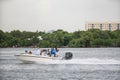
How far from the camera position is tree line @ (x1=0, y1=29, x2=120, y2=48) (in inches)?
2943

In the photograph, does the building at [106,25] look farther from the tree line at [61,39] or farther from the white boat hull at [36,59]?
the white boat hull at [36,59]

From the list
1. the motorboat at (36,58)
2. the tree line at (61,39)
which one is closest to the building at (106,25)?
the tree line at (61,39)

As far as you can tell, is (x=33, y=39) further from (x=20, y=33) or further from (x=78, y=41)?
(x=78, y=41)

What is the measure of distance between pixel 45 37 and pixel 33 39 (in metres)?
3.97

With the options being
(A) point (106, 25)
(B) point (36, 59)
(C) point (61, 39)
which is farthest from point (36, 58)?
(A) point (106, 25)

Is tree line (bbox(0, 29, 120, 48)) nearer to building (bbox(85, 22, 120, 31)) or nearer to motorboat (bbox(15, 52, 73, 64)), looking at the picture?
building (bbox(85, 22, 120, 31))

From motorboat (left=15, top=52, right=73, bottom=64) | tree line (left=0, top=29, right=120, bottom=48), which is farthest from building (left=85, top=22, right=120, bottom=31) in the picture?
motorboat (left=15, top=52, right=73, bottom=64)

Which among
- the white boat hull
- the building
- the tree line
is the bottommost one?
the white boat hull

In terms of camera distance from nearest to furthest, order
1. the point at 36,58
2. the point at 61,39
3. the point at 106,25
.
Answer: the point at 36,58
the point at 61,39
the point at 106,25

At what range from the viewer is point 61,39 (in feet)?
268

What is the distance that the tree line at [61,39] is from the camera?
7475 cm

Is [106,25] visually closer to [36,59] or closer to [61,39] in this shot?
[61,39]

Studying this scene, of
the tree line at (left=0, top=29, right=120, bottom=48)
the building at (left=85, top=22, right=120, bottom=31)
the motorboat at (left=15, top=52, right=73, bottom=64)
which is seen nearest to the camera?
the motorboat at (left=15, top=52, right=73, bottom=64)

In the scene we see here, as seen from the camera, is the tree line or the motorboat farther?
the tree line
